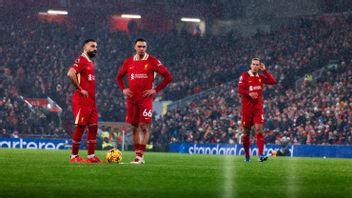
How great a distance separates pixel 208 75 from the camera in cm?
5062

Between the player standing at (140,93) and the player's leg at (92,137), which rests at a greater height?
the player standing at (140,93)

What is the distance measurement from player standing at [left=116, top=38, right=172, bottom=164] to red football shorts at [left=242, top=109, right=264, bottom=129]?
4144mm

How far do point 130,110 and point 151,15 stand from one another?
43269mm

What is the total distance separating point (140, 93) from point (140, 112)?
14.8 inches

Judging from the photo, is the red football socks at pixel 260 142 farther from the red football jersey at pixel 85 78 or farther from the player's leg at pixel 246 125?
the red football jersey at pixel 85 78

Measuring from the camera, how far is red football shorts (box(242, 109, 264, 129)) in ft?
66.6

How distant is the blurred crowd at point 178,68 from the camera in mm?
42406

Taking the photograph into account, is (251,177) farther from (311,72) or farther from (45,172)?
(311,72)

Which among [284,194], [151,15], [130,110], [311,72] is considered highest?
[151,15]

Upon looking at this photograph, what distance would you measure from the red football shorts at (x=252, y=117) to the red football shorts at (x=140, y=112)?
14.2 feet

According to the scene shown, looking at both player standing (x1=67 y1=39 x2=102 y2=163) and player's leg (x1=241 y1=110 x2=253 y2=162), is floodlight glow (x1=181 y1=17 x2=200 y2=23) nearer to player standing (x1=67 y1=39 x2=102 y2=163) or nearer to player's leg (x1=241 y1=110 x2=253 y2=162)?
player's leg (x1=241 y1=110 x2=253 y2=162)

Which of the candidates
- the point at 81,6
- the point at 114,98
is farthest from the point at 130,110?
the point at 81,6

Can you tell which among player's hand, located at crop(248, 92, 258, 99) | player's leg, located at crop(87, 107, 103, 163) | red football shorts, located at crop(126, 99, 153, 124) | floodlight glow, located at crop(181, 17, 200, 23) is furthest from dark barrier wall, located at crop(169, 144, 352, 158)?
floodlight glow, located at crop(181, 17, 200, 23)

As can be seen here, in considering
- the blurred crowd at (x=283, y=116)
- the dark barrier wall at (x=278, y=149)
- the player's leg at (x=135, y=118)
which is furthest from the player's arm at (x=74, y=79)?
the blurred crowd at (x=283, y=116)
